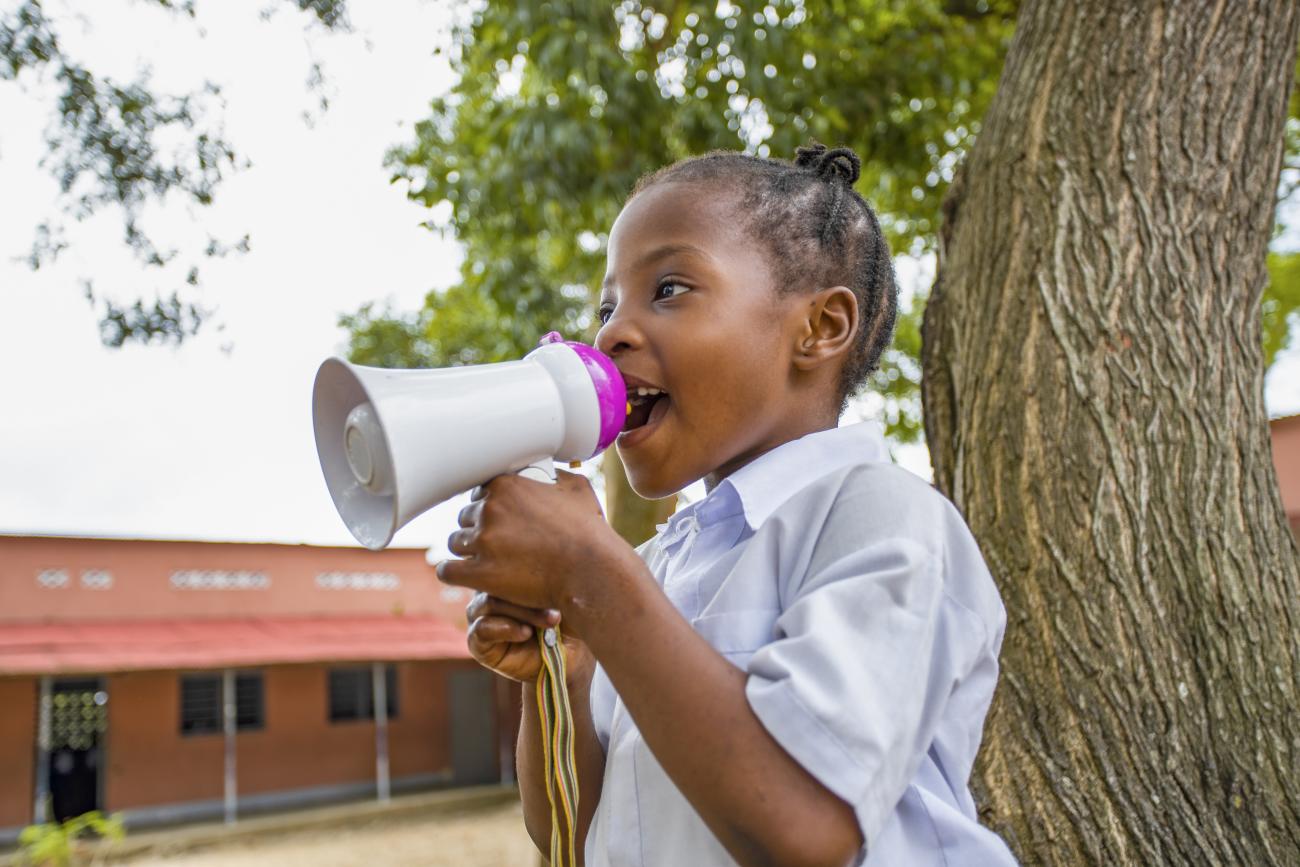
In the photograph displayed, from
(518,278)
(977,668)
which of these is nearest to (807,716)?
(977,668)

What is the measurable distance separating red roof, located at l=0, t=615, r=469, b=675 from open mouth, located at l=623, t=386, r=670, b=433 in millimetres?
11693

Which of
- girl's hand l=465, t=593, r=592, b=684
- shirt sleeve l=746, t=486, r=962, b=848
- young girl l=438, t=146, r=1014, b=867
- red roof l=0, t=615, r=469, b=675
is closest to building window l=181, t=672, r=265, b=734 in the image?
red roof l=0, t=615, r=469, b=675

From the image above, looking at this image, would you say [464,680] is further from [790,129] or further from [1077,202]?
[1077,202]

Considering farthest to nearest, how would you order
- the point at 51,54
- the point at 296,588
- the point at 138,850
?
the point at 296,588
the point at 138,850
the point at 51,54

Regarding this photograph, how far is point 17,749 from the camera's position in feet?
46.0

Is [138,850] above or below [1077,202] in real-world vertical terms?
below

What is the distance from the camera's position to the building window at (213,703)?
1552 cm

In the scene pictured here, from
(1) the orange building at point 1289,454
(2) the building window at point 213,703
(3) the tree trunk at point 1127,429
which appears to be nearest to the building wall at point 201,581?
(2) the building window at point 213,703

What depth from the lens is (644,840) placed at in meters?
1.16

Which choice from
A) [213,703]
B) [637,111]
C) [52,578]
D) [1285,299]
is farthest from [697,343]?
[213,703]

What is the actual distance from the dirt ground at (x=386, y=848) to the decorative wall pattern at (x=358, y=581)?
13.5 ft

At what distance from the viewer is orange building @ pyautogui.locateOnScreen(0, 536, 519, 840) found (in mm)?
14312

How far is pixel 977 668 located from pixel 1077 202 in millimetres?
1464

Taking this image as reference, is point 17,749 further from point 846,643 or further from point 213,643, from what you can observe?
point 846,643
